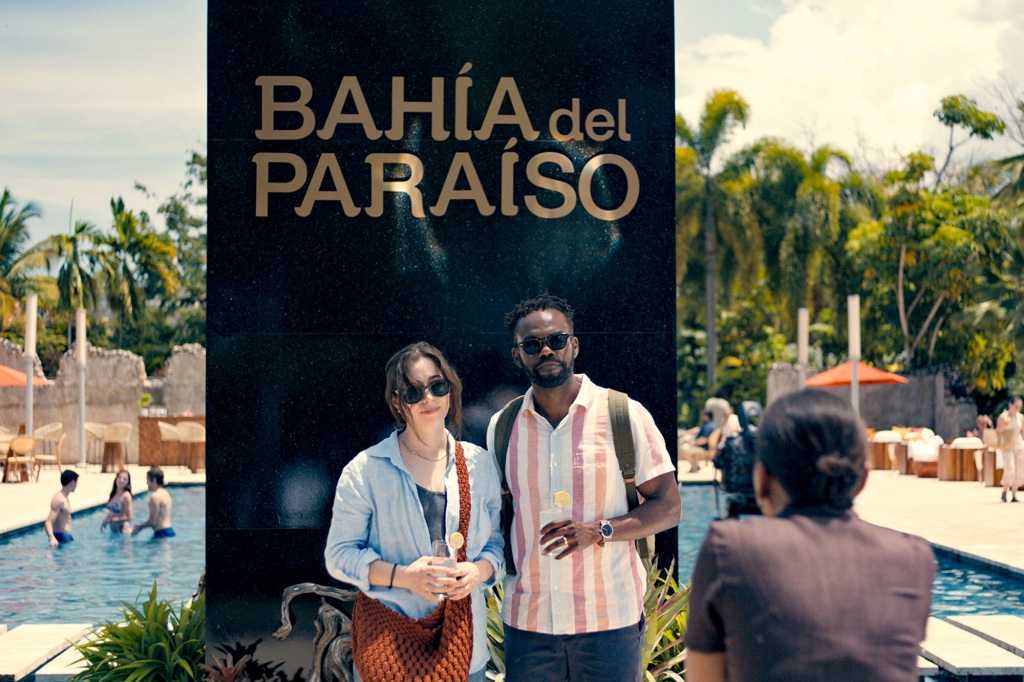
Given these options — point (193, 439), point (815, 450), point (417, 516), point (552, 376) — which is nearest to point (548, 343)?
point (552, 376)

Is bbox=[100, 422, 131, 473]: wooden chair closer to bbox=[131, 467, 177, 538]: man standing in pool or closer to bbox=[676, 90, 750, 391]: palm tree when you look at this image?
bbox=[131, 467, 177, 538]: man standing in pool

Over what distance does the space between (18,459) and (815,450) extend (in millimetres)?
20207

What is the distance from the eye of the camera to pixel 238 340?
4949 millimetres

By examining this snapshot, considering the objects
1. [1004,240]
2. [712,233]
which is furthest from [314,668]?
[712,233]

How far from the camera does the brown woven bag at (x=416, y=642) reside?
323 centimetres

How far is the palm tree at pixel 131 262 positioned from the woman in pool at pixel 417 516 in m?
35.5

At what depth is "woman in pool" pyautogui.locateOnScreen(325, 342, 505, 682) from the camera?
3246 millimetres

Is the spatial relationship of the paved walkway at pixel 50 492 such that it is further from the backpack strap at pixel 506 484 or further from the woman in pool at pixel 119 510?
the backpack strap at pixel 506 484

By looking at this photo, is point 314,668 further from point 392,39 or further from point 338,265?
point 392,39

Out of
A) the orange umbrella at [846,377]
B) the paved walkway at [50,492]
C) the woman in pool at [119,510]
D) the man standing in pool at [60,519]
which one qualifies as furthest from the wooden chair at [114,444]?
the orange umbrella at [846,377]

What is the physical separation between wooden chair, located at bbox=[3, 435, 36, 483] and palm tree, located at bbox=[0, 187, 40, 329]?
1918 cm

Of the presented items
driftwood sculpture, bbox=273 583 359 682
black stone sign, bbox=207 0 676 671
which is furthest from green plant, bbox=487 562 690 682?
black stone sign, bbox=207 0 676 671

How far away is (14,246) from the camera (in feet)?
131

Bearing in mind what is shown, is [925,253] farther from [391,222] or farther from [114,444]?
[391,222]
